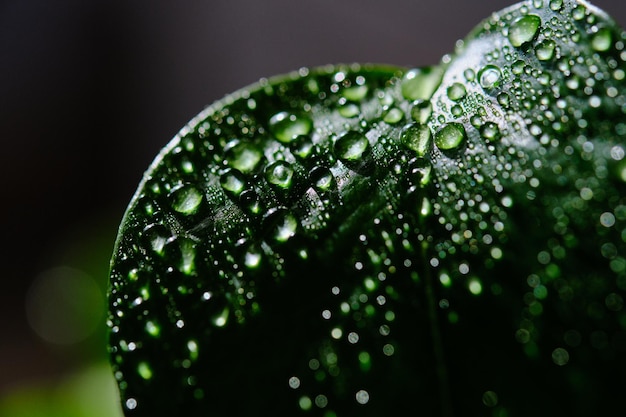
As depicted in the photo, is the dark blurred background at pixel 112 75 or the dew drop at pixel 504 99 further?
the dark blurred background at pixel 112 75

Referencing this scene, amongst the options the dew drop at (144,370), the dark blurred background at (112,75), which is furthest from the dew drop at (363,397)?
the dark blurred background at (112,75)

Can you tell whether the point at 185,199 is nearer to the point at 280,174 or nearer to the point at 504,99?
the point at 280,174

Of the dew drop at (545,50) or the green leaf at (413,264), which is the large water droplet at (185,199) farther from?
the dew drop at (545,50)

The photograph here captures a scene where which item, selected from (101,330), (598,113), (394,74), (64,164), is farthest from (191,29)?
(598,113)

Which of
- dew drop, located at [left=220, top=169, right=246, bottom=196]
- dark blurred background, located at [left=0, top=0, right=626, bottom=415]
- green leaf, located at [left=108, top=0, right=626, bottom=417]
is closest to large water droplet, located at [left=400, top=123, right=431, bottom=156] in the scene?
green leaf, located at [left=108, top=0, right=626, bottom=417]

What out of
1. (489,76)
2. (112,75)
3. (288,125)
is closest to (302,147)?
(288,125)

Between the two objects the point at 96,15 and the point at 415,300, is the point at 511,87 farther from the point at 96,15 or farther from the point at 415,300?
the point at 96,15
